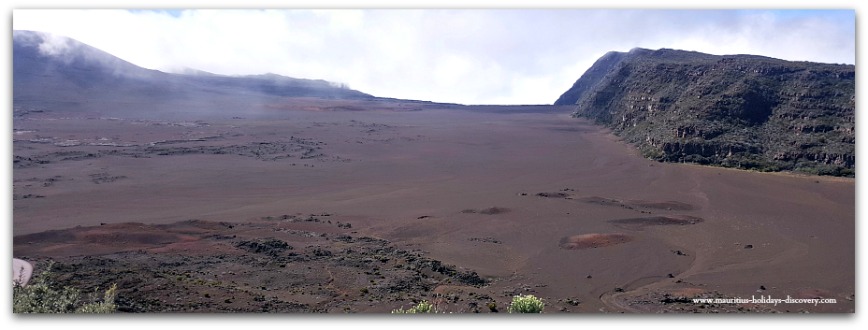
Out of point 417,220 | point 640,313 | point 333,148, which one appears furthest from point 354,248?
point 333,148

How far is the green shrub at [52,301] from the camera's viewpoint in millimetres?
8023

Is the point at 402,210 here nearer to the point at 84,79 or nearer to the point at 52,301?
the point at 52,301

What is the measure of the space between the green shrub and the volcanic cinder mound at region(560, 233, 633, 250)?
8137 millimetres

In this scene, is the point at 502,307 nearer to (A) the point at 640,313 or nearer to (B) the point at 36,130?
(A) the point at 640,313

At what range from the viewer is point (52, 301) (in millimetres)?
8242

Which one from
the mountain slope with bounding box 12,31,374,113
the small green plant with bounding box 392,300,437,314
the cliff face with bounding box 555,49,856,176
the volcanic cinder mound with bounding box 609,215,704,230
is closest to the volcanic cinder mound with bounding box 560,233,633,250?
the volcanic cinder mound with bounding box 609,215,704,230

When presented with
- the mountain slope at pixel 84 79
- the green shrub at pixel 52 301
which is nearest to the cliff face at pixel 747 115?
the mountain slope at pixel 84 79

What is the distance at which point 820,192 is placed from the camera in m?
15.6

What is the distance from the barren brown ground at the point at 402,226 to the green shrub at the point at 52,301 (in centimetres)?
50

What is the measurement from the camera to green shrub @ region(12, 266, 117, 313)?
8023 mm

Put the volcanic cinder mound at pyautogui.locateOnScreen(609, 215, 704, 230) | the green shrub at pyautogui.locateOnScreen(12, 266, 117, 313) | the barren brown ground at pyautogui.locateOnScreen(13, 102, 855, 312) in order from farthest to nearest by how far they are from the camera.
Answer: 1. the volcanic cinder mound at pyautogui.locateOnScreen(609, 215, 704, 230)
2. the barren brown ground at pyautogui.locateOnScreen(13, 102, 855, 312)
3. the green shrub at pyautogui.locateOnScreen(12, 266, 117, 313)

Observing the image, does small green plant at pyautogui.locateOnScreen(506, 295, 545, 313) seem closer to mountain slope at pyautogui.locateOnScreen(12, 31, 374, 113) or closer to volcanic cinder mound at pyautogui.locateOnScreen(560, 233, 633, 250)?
volcanic cinder mound at pyautogui.locateOnScreen(560, 233, 633, 250)

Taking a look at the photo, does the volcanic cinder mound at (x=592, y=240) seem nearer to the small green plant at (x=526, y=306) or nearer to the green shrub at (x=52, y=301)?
the small green plant at (x=526, y=306)

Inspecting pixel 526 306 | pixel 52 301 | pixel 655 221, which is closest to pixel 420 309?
pixel 526 306
